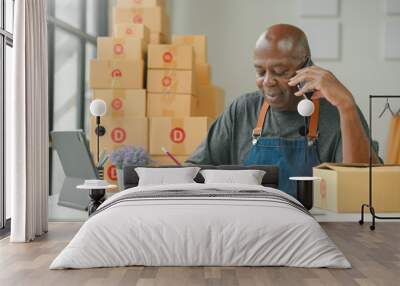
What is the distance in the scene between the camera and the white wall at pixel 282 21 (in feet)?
27.0

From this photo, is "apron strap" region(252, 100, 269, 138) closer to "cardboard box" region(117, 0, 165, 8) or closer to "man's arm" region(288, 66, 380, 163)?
"man's arm" region(288, 66, 380, 163)

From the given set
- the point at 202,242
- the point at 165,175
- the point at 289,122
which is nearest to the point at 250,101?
the point at 289,122

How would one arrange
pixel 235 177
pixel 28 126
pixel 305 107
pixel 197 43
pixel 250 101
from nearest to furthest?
pixel 28 126, pixel 235 177, pixel 305 107, pixel 250 101, pixel 197 43

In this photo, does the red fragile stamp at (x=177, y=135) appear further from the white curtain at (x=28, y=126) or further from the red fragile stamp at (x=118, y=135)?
the white curtain at (x=28, y=126)

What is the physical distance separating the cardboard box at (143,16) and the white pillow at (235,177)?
2.05 metres

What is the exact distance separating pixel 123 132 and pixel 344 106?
2093 mm

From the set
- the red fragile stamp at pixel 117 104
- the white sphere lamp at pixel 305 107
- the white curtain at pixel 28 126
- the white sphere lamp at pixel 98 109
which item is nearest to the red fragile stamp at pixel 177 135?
the red fragile stamp at pixel 117 104

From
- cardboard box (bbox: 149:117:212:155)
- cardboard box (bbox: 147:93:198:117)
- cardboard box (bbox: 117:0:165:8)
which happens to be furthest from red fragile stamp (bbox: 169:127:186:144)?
cardboard box (bbox: 117:0:165:8)

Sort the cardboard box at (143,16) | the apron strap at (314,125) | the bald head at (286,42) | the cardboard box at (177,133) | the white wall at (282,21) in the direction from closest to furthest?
the apron strap at (314,125), the bald head at (286,42), the cardboard box at (177,133), the cardboard box at (143,16), the white wall at (282,21)

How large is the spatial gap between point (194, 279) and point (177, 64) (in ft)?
11.3

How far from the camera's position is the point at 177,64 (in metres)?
6.83

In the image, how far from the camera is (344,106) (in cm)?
632

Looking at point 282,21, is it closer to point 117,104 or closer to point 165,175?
point 117,104

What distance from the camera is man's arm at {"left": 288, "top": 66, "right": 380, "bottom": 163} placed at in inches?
245
